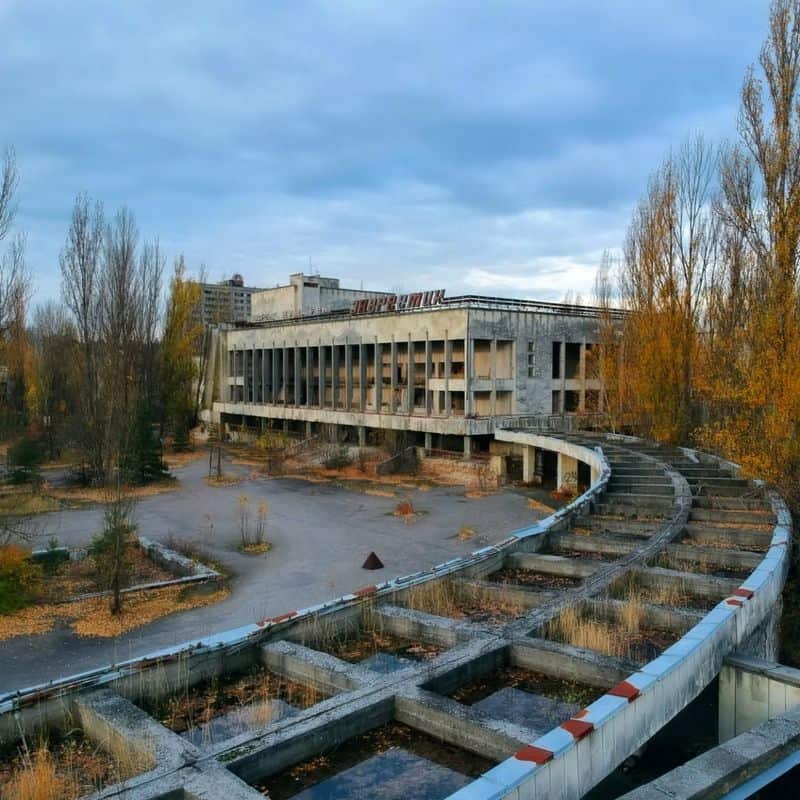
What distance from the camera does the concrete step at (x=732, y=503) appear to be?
13844mm

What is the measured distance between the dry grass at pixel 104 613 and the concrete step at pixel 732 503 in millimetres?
9855

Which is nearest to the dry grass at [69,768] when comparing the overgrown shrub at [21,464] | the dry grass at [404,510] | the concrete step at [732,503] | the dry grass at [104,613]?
the dry grass at [104,613]

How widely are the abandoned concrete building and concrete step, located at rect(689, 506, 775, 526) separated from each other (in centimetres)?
1883

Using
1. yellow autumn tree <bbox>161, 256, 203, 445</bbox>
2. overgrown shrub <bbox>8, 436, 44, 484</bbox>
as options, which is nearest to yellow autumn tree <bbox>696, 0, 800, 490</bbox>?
overgrown shrub <bbox>8, 436, 44, 484</bbox>

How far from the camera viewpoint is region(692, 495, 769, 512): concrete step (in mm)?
13844

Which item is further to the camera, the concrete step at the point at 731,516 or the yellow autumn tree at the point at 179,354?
the yellow autumn tree at the point at 179,354

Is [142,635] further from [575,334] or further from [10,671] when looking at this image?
[575,334]

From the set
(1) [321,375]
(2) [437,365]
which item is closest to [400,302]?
(2) [437,365]

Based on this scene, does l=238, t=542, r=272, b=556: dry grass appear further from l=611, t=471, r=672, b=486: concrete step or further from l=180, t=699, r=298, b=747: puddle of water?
l=180, t=699, r=298, b=747: puddle of water

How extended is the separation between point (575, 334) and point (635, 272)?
Result: 1128 cm

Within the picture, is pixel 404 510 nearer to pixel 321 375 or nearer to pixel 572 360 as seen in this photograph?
pixel 572 360

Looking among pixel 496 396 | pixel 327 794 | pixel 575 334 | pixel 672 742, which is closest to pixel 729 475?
pixel 672 742

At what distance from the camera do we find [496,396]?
3488 cm

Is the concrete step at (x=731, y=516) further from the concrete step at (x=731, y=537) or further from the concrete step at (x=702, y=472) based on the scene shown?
the concrete step at (x=702, y=472)
